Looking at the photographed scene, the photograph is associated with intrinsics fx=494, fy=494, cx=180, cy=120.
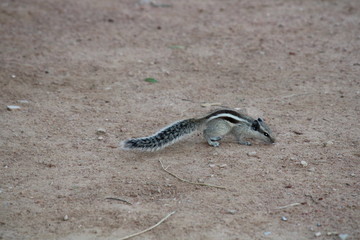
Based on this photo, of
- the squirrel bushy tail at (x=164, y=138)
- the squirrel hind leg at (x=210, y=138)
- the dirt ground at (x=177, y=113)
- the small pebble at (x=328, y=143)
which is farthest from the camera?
the squirrel hind leg at (x=210, y=138)

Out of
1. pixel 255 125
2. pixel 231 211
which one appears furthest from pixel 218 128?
pixel 231 211

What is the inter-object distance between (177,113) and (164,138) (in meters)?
1.05

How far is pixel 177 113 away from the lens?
21.0 ft

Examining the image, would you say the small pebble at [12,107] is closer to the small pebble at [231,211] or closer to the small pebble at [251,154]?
the small pebble at [251,154]

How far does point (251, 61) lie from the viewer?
802 cm

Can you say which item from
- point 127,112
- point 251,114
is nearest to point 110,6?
point 127,112

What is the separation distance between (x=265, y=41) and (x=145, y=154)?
4168 millimetres

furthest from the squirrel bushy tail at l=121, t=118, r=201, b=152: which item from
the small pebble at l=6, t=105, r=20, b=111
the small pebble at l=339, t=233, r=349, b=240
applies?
the small pebble at l=339, t=233, r=349, b=240

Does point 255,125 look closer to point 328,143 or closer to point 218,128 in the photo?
point 218,128

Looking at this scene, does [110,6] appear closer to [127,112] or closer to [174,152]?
[127,112]

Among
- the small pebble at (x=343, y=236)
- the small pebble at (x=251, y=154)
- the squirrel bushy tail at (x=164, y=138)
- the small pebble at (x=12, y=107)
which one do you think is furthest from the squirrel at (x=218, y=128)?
the small pebble at (x=12, y=107)

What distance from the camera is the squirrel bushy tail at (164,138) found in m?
5.28

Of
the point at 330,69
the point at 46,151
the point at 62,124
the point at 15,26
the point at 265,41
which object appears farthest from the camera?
the point at 15,26

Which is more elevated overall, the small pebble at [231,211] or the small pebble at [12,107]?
the small pebble at [231,211]
